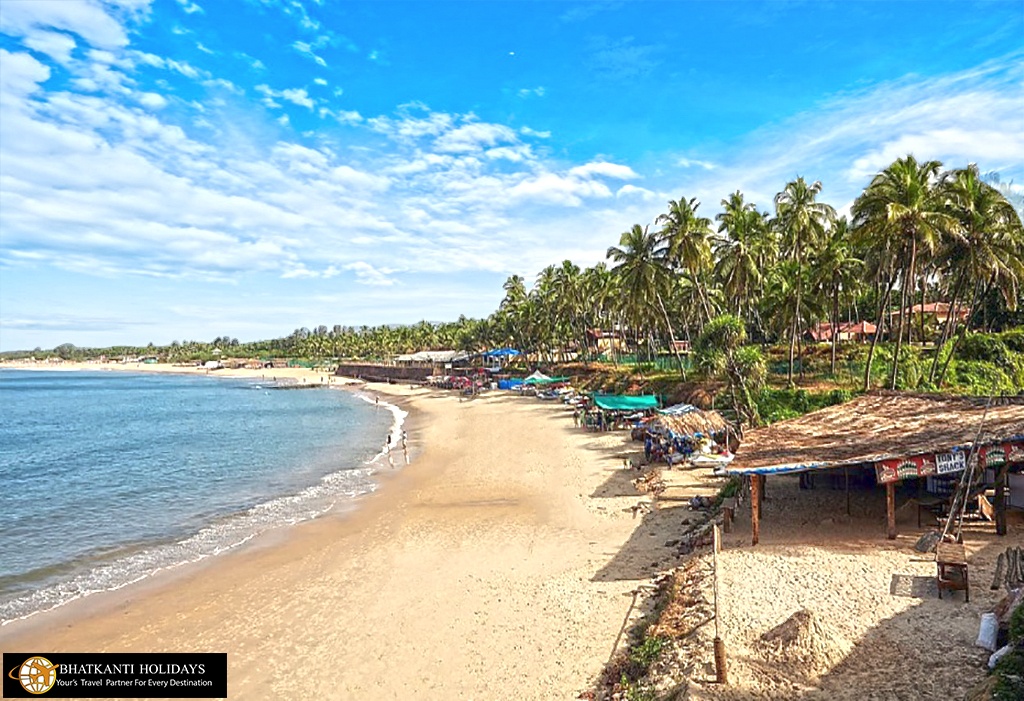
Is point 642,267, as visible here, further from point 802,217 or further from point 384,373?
point 384,373

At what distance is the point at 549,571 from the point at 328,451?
25.5m

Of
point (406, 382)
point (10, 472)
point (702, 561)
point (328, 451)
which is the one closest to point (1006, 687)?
point (702, 561)

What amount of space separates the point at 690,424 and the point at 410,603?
16593 mm

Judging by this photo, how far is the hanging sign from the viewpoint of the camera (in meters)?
14.3

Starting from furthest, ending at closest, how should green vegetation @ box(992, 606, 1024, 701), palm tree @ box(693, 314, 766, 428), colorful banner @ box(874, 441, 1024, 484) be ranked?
palm tree @ box(693, 314, 766, 428) < colorful banner @ box(874, 441, 1024, 484) < green vegetation @ box(992, 606, 1024, 701)

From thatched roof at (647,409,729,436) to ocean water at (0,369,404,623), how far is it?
13068 millimetres

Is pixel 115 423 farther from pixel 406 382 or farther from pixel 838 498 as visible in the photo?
pixel 838 498

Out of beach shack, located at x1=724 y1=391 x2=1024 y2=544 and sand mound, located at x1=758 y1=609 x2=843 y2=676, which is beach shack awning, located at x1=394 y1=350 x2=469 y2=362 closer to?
beach shack, located at x1=724 y1=391 x2=1024 y2=544

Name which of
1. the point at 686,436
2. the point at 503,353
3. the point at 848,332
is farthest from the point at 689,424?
the point at 503,353

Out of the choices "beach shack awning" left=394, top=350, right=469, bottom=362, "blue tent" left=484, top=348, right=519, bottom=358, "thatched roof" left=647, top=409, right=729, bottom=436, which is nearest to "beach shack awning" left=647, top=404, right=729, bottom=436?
"thatched roof" left=647, top=409, right=729, bottom=436

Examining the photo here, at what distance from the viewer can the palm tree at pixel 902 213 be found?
26.6m

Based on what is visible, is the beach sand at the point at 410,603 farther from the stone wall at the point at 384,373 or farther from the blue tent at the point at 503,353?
the stone wall at the point at 384,373

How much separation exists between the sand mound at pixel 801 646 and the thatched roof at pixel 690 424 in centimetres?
1755

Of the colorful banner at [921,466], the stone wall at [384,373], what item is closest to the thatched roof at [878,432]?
the colorful banner at [921,466]
